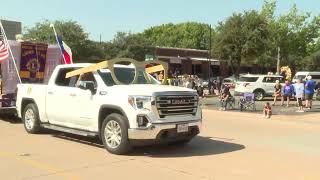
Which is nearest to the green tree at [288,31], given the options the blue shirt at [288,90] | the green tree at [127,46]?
the green tree at [127,46]

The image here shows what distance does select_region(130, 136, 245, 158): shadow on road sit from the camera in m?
10.9

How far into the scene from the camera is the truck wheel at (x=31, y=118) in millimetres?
13629

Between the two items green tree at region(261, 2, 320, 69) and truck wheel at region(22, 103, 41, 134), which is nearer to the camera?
truck wheel at region(22, 103, 41, 134)

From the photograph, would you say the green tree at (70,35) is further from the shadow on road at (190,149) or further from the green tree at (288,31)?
the shadow on road at (190,149)

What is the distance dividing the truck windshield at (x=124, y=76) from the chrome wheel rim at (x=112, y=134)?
0.99 m

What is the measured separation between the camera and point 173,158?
10438 millimetres

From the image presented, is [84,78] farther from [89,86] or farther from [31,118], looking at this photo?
[31,118]

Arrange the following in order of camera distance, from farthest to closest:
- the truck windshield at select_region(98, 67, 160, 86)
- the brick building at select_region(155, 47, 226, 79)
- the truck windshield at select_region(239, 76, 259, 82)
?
the brick building at select_region(155, 47, 226, 79)
the truck windshield at select_region(239, 76, 259, 82)
the truck windshield at select_region(98, 67, 160, 86)

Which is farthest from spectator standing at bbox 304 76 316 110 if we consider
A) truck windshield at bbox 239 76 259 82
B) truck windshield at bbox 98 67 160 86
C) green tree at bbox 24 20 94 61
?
green tree at bbox 24 20 94 61

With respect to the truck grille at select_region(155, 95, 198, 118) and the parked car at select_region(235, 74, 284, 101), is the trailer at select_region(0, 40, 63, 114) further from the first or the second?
the parked car at select_region(235, 74, 284, 101)

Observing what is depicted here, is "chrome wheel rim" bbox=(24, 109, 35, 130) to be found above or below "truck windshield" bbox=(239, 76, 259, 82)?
below

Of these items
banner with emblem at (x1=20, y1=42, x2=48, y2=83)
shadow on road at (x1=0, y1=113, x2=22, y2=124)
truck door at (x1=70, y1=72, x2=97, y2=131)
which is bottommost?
shadow on road at (x1=0, y1=113, x2=22, y2=124)

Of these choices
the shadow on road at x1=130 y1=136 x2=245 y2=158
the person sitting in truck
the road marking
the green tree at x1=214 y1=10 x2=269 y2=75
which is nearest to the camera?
the road marking

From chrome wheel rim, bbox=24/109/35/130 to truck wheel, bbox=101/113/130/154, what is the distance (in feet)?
11.1
